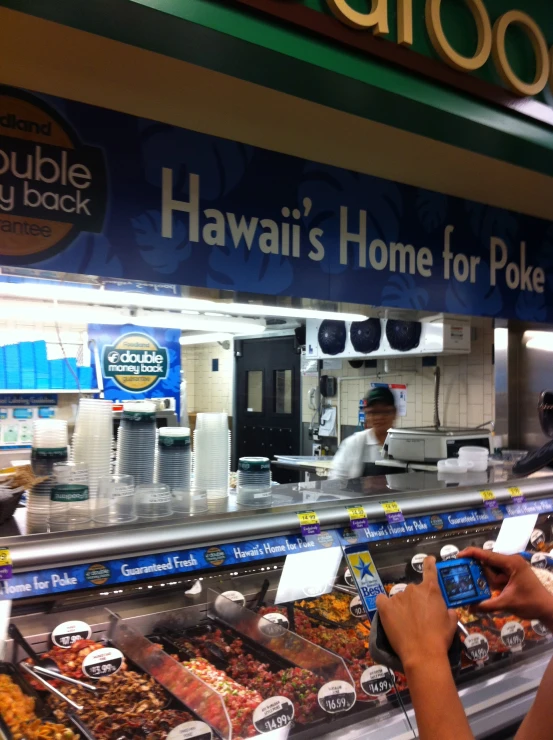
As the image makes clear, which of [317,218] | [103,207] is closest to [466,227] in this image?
[317,218]

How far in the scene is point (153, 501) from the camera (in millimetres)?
2045

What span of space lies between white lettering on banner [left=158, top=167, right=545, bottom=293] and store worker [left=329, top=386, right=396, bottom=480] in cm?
179

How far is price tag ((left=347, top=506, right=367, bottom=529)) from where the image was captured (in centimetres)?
227

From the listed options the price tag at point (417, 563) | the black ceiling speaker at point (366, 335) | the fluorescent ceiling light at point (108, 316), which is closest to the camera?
the price tag at point (417, 563)

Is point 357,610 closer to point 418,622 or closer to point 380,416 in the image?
point 418,622

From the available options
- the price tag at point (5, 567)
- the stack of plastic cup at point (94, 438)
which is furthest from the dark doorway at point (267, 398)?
the price tag at point (5, 567)

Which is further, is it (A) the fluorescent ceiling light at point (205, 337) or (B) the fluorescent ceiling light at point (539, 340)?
(A) the fluorescent ceiling light at point (205, 337)

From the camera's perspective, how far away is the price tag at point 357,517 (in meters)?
2.27

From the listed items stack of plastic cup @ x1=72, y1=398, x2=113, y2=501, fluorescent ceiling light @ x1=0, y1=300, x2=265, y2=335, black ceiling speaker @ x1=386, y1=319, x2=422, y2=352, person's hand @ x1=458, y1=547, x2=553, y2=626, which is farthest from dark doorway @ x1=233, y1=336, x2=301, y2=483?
person's hand @ x1=458, y1=547, x2=553, y2=626

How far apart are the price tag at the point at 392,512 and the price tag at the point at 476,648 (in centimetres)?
49

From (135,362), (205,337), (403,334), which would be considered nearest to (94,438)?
(403,334)

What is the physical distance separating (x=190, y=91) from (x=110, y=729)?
2002 mm

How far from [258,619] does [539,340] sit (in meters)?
3.47

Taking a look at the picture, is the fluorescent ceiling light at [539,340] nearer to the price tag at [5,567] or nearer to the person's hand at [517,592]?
the person's hand at [517,592]
